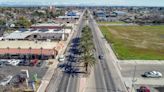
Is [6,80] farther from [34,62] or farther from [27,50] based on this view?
[27,50]

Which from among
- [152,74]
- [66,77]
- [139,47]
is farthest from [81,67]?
[139,47]

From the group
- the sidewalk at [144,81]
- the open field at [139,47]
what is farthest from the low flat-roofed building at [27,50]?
the sidewalk at [144,81]

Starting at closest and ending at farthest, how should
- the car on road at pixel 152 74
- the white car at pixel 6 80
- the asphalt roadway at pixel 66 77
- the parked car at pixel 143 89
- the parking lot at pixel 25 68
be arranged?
the parked car at pixel 143 89, the asphalt roadway at pixel 66 77, the white car at pixel 6 80, the parking lot at pixel 25 68, the car on road at pixel 152 74

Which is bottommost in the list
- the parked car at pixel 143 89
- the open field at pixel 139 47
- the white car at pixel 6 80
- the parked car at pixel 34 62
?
the open field at pixel 139 47

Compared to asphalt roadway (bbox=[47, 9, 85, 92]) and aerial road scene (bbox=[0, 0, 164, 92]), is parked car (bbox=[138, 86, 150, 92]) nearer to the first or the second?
aerial road scene (bbox=[0, 0, 164, 92])

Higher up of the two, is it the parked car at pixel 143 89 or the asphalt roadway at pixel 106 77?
the parked car at pixel 143 89

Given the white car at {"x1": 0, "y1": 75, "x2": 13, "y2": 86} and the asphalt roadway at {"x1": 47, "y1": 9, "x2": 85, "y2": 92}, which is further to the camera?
the white car at {"x1": 0, "y1": 75, "x2": 13, "y2": 86}

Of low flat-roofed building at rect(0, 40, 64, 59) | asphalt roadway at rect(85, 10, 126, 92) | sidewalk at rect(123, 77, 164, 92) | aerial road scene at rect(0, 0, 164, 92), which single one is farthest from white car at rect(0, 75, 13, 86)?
sidewalk at rect(123, 77, 164, 92)

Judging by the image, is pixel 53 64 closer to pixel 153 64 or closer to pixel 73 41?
pixel 153 64

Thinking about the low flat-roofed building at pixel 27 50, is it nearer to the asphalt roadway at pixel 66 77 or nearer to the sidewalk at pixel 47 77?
the sidewalk at pixel 47 77
